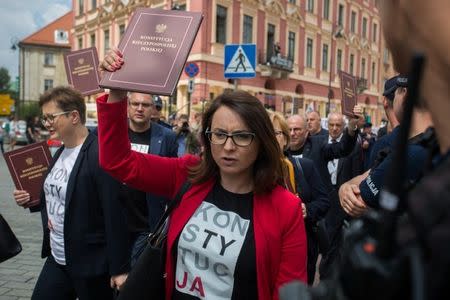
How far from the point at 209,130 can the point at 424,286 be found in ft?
6.16

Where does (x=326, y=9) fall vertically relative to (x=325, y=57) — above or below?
above

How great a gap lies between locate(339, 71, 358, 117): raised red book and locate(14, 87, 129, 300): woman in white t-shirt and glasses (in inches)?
138

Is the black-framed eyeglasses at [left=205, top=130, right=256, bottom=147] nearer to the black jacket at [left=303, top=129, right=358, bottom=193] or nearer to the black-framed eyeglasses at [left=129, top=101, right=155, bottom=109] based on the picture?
the black-framed eyeglasses at [left=129, top=101, right=155, bottom=109]

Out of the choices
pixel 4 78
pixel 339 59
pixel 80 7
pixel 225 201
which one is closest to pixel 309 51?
pixel 339 59

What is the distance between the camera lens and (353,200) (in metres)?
2.22

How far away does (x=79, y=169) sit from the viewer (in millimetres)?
3178

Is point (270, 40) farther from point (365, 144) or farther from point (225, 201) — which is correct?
point (225, 201)

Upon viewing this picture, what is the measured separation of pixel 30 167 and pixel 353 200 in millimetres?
2669

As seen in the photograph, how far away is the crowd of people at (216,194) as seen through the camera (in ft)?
2.95

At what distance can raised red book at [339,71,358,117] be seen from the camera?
5.84 meters

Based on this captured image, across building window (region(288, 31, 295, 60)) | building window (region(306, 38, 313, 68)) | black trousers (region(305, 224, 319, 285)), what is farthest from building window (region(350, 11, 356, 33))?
black trousers (region(305, 224, 319, 285))

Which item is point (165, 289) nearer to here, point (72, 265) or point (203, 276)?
point (203, 276)

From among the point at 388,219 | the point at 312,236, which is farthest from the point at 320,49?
the point at 388,219

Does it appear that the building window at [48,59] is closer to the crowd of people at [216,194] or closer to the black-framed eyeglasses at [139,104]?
the black-framed eyeglasses at [139,104]
